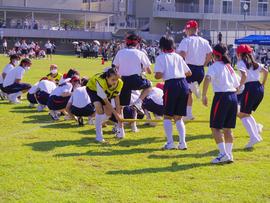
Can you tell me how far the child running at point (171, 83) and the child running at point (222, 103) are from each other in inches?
32.6

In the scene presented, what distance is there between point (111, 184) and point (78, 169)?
0.82m

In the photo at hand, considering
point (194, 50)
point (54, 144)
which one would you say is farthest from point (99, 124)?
point (194, 50)

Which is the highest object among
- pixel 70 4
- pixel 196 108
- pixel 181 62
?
pixel 70 4

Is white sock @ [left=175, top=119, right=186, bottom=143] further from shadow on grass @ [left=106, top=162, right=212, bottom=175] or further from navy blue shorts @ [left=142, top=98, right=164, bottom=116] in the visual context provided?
navy blue shorts @ [left=142, top=98, right=164, bottom=116]

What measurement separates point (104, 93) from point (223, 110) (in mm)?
2216

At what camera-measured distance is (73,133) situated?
9.84 meters

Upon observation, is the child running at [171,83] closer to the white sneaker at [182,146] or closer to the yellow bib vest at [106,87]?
the white sneaker at [182,146]

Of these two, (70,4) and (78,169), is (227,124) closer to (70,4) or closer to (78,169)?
(78,169)

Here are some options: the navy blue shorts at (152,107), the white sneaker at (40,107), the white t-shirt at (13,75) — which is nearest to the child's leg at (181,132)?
the navy blue shorts at (152,107)

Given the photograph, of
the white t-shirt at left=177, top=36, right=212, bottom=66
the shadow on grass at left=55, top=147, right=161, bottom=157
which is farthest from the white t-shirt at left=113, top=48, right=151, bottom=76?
the shadow on grass at left=55, top=147, right=161, bottom=157

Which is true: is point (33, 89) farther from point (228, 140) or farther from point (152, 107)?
point (228, 140)

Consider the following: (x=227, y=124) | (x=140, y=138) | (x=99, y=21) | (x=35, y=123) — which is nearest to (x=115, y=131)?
(x=140, y=138)

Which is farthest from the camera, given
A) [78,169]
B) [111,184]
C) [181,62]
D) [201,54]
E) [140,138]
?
[201,54]

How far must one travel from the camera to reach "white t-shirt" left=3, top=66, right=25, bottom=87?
539 inches
